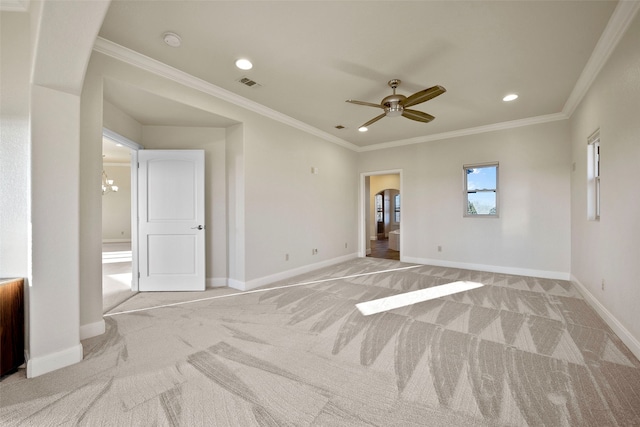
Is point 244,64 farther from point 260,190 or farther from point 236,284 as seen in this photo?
point 236,284

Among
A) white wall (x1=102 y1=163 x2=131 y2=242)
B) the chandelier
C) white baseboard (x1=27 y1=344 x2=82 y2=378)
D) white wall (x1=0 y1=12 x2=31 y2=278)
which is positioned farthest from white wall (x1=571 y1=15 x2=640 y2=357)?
white wall (x1=102 y1=163 x2=131 y2=242)

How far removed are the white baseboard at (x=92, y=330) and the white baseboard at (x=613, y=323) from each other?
15.4ft

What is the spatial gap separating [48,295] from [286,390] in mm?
1921

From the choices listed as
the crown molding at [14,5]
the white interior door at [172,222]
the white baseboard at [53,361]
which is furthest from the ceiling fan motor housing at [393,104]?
the white baseboard at [53,361]

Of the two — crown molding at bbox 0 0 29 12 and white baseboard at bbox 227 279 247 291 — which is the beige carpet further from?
crown molding at bbox 0 0 29 12

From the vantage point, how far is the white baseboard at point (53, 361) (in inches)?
75.4

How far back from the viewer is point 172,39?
2.54 meters

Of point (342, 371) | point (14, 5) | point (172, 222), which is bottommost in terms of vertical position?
point (342, 371)

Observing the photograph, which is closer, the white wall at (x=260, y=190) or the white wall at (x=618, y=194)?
the white wall at (x=618, y=194)

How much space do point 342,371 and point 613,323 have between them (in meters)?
2.79

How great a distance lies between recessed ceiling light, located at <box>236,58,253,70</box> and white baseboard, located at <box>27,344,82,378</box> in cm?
305

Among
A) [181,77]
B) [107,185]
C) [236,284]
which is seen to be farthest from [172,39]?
[107,185]

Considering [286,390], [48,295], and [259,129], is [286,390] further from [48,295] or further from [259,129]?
[259,129]

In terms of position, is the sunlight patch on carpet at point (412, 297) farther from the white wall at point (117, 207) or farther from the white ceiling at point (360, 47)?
the white wall at point (117, 207)
